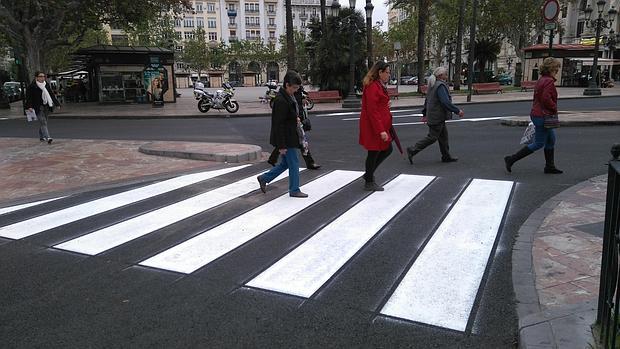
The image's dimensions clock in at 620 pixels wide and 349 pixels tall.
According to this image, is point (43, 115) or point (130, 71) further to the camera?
point (130, 71)

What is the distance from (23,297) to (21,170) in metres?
6.39

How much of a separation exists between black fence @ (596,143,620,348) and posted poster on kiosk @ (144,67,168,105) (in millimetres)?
28964

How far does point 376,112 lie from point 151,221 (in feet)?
10.5

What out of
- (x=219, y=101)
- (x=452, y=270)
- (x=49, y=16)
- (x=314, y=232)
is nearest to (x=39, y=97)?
(x=314, y=232)

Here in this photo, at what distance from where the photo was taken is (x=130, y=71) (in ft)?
103

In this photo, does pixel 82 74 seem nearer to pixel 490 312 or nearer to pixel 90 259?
pixel 90 259

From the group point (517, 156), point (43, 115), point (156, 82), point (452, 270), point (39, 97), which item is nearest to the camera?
point (452, 270)

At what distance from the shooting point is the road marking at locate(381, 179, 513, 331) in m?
3.54

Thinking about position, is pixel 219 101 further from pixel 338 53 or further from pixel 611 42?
pixel 611 42

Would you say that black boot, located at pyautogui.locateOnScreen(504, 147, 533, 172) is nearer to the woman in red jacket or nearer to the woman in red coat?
the woman in red jacket

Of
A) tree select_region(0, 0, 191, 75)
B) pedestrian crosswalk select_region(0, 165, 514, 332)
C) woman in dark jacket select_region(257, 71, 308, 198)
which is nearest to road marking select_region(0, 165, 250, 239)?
pedestrian crosswalk select_region(0, 165, 514, 332)

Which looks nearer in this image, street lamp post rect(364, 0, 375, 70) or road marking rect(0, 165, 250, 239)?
road marking rect(0, 165, 250, 239)

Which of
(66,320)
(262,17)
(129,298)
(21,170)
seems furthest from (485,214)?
(262,17)

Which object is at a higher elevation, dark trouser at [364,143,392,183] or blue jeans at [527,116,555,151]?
blue jeans at [527,116,555,151]
